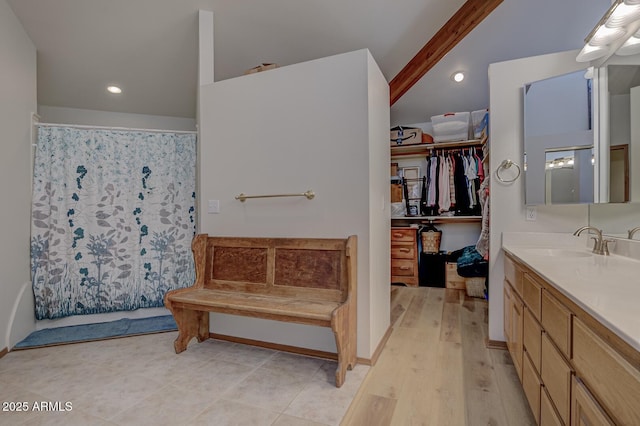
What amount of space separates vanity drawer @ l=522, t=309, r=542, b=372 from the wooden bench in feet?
3.11

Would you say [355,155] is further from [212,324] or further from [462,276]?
[462,276]

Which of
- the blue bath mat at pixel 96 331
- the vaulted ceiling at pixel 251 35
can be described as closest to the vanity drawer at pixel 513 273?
the vaulted ceiling at pixel 251 35

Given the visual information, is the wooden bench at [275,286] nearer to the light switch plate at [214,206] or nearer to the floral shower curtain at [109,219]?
the light switch plate at [214,206]

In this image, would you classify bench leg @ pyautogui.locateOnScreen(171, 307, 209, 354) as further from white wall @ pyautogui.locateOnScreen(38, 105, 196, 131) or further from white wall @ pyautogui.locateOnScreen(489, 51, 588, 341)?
white wall @ pyautogui.locateOnScreen(38, 105, 196, 131)

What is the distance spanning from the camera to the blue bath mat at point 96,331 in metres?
2.54

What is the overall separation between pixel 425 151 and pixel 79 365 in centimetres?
451

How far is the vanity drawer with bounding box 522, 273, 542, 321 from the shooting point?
1375 mm

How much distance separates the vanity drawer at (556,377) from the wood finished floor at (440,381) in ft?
1.68

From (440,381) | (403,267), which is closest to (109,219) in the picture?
(440,381)

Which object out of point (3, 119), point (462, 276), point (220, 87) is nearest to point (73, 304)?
point (3, 119)

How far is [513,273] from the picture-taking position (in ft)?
6.40

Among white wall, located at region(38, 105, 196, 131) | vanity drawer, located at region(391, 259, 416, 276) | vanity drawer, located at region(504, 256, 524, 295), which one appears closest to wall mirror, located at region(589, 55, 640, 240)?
vanity drawer, located at region(504, 256, 524, 295)

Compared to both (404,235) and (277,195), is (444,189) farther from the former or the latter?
(277,195)

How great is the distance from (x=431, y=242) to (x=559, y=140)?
7.90ft
